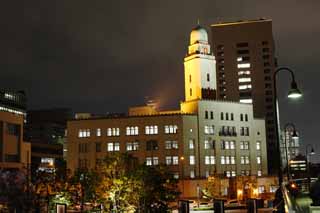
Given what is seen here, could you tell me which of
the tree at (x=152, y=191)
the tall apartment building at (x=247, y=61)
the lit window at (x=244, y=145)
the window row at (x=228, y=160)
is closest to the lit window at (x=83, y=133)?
the window row at (x=228, y=160)

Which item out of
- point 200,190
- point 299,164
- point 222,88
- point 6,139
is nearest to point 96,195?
point 299,164

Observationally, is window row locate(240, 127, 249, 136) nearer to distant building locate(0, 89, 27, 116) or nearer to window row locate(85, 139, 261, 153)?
window row locate(85, 139, 261, 153)

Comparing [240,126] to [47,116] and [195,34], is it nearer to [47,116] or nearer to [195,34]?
[195,34]

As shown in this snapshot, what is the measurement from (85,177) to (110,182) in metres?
3.02

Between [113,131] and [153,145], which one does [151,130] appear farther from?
[113,131]

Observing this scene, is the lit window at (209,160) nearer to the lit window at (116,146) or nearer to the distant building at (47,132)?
the lit window at (116,146)

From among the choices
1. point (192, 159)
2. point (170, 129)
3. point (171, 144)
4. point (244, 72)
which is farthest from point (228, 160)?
point (244, 72)

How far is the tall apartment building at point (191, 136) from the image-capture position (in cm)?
8981

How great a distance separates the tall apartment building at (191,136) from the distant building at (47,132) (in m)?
27.2

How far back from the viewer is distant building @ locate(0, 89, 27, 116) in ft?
421

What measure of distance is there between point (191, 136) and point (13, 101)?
2500 inches

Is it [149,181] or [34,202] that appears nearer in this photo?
[34,202]

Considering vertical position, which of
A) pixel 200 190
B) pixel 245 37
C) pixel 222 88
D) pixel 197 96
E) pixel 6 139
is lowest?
pixel 200 190

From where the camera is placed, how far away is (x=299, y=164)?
31812mm
